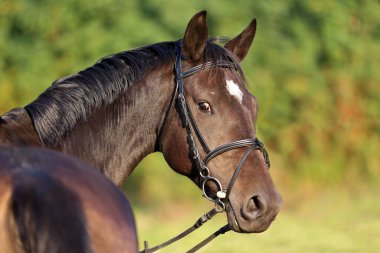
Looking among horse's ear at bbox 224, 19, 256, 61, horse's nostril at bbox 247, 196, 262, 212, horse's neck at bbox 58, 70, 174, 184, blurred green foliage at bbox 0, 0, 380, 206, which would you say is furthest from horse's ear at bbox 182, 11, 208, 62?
blurred green foliage at bbox 0, 0, 380, 206

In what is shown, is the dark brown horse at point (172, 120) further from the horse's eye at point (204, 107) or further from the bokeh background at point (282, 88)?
the bokeh background at point (282, 88)

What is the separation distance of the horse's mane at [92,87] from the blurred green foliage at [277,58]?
5.72 meters

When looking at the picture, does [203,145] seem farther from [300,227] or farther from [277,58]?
[277,58]

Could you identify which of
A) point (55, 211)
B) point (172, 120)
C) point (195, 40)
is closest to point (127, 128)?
point (172, 120)

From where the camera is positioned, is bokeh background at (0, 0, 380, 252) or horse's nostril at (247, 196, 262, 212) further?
bokeh background at (0, 0, 380, 252)

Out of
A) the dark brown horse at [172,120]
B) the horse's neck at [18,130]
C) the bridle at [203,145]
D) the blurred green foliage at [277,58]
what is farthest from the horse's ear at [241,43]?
the blurred green foliage at [277,58]

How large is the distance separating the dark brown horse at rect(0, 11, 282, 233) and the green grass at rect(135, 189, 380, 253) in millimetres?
4698

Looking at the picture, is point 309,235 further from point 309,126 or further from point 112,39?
point 112,39

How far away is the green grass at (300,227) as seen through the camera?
8.88 metres

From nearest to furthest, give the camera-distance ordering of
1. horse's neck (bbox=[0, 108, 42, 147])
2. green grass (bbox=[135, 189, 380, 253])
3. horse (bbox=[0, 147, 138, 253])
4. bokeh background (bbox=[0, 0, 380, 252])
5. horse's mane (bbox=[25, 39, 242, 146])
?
horse (bbox=[0, 147, 138, 253]) → horse's neck (bbox=[0, 108, 42, 147]) → horse's mane (bbox=[25, 39, 242, 146]) → green grass (bbox=[135, 189, 380, 253]) → bokeh background (bbox=[0, 0, 380, 252])

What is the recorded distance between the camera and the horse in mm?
2330

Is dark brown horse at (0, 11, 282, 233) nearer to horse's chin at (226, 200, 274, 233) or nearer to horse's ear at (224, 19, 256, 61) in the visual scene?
horse's chin at (226, 200, 274, 233)

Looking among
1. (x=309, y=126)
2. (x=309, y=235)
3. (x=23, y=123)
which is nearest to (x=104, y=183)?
(x=23, y=123)

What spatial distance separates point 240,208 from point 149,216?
6.67 m
